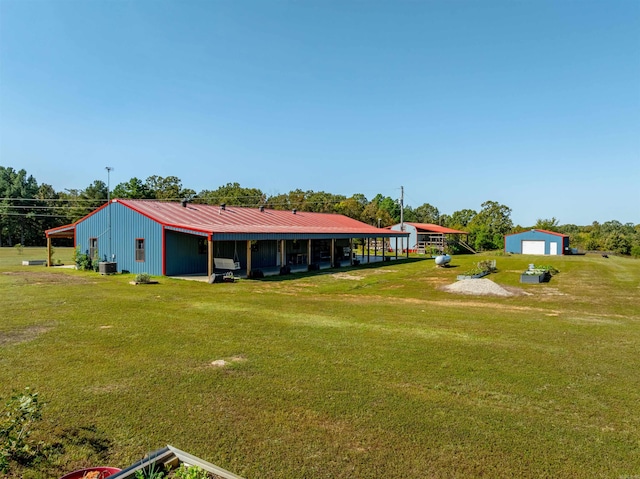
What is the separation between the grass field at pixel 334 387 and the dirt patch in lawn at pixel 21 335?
7 cm

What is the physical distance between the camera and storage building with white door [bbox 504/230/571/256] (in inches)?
1678

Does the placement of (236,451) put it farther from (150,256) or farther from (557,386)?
(150,256)

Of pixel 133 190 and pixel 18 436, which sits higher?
pixel 133 190

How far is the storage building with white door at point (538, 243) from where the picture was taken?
42.6 m

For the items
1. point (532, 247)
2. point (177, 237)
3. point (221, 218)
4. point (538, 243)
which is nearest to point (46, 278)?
point (177, 237)

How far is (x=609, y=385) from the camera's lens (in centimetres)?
564

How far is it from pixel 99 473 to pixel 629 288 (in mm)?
19704

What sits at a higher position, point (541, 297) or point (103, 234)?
point (103, 234)

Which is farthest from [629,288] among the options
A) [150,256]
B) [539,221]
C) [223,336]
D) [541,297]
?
[539,221]

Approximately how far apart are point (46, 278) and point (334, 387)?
1733 cm

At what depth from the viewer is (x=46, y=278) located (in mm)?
17703

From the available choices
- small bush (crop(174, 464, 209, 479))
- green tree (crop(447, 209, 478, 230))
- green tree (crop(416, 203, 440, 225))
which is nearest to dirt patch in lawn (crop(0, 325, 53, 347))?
small bush (crop(174, 464, 209, 479))

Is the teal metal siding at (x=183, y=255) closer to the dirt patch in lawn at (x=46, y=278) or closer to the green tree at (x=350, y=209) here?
the dirt patch in lawn at (x=46, y=278)

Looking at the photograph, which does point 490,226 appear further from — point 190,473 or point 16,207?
point 16,207
